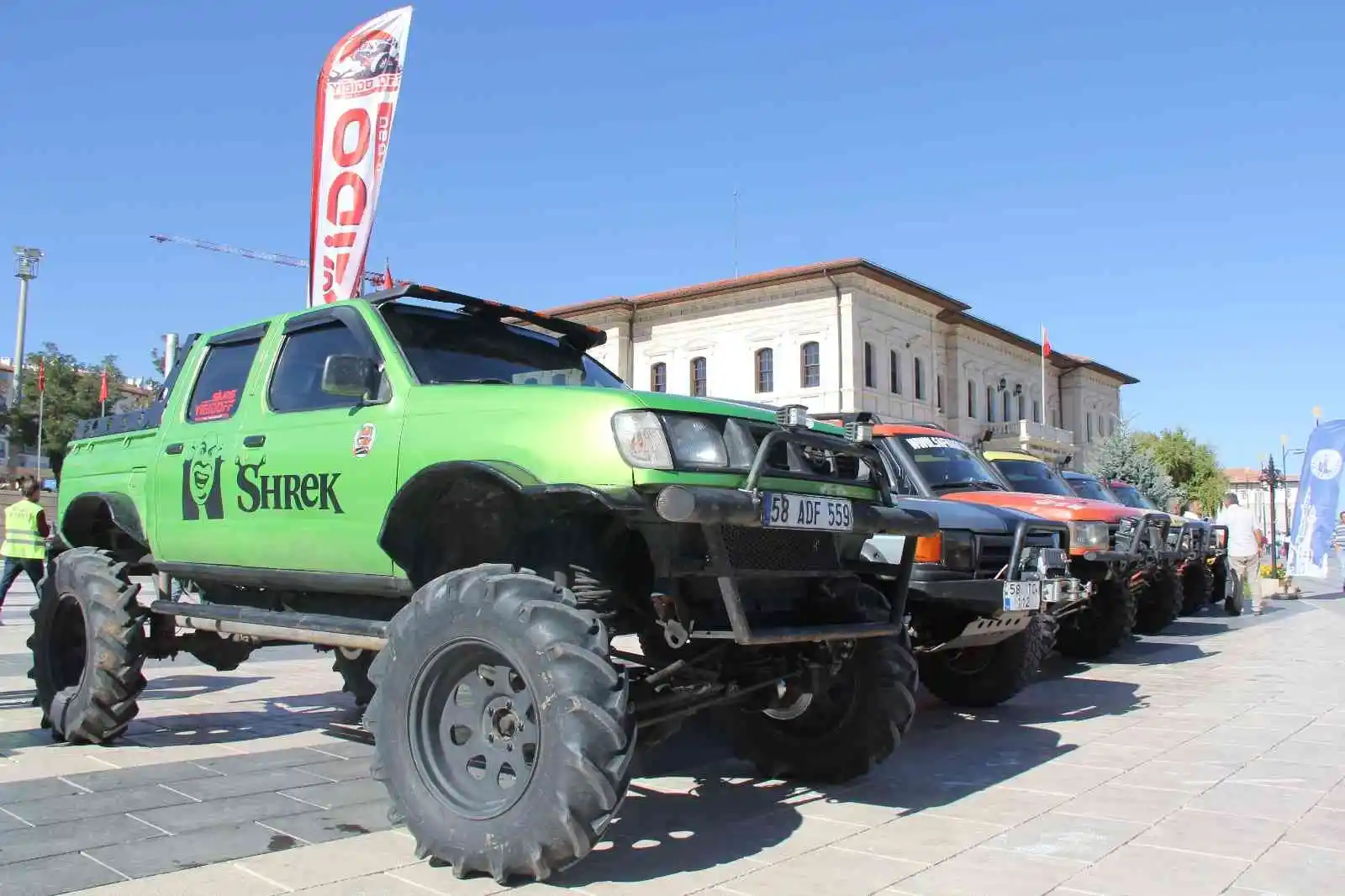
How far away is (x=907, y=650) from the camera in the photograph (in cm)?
512

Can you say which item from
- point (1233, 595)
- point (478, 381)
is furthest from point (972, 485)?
point (1233, 595)

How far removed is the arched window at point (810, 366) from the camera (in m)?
50.8

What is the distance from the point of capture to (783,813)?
4781mm

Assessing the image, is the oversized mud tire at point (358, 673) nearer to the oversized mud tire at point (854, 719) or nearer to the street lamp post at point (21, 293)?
the oversized mud tire at point (854, 719)

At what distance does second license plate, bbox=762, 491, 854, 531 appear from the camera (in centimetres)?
384

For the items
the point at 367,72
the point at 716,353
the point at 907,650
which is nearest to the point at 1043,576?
the point at 907,650

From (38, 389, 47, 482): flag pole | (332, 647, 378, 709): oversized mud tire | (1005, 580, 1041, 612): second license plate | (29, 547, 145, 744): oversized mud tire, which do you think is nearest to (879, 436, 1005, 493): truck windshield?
(1005, 580, 1041, 612): second license plate

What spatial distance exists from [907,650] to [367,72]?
33.7 ft

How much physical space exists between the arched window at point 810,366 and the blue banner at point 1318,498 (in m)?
29.1

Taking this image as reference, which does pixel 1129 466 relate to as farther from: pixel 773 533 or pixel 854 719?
pixel 773 533

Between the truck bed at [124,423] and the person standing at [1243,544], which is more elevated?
the truck bed at [124,423]

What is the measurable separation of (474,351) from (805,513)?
6.36ft

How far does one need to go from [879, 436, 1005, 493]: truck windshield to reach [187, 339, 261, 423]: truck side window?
5139 mm

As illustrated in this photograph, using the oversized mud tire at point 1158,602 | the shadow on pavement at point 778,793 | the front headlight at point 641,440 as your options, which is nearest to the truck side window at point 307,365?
the front headlight at point 641,440
